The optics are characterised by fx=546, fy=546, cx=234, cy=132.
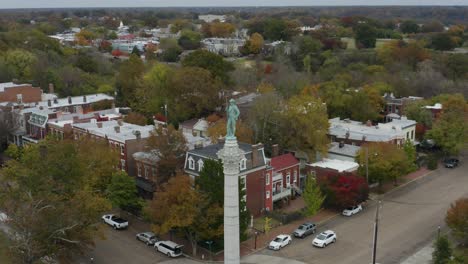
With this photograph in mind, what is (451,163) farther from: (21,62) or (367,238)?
(21,62)

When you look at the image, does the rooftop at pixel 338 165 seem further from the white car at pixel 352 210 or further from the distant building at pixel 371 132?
the distant building at pixel 371 132

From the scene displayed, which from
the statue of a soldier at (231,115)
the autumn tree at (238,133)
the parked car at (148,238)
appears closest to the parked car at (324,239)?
the parked car at (148,238)

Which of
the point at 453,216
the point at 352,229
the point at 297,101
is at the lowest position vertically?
the point at 352,229

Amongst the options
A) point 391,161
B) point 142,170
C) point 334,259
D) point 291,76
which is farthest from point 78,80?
point 334,259

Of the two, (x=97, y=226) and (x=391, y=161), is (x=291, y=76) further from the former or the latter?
(x=97, y=226)

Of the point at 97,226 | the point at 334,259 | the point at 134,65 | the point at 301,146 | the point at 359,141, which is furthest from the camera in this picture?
the point at 134,65

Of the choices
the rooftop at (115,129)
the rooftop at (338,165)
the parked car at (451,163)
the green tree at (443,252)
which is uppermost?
the rooftop at (115,129)

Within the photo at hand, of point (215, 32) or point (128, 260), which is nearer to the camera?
point (128, 260)
